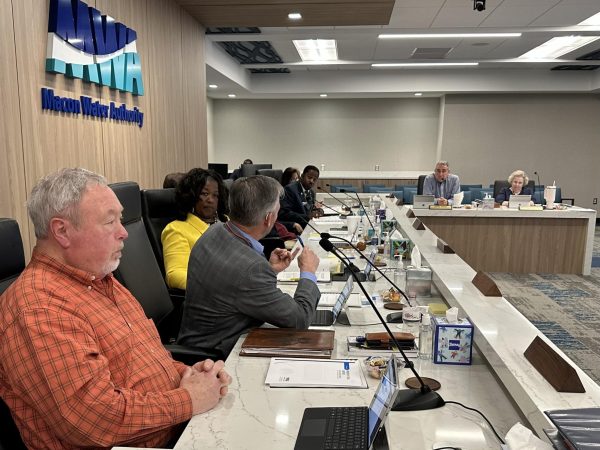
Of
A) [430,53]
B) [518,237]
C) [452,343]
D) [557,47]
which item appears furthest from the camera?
[430,53]

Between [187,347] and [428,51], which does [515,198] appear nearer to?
[428,51]

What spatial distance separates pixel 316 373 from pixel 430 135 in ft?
30.2

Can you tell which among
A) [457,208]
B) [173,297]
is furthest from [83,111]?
[457,208]

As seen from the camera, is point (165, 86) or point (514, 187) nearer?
point (165, 86)

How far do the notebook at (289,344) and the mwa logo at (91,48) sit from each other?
75.5 inches

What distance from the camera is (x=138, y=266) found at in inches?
85.6

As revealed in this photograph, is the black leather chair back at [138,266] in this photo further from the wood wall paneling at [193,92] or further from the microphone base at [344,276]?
the wood wall paneling at [193,92]

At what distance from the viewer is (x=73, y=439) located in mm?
1071

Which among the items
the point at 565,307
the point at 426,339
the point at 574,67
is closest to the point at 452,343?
the point at 426,339

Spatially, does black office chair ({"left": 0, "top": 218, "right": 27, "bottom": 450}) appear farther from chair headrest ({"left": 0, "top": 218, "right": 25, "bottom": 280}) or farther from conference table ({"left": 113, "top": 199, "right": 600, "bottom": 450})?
conference table ({"left": 113, "top": 199, "right": 600, "bottom": 450})

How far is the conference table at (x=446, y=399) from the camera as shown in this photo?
42.4 inches

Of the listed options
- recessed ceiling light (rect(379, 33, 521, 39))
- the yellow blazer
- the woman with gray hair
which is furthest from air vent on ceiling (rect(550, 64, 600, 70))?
the yellow blazer

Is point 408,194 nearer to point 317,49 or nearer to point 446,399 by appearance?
point 317,49

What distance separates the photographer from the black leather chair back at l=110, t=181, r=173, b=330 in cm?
208
